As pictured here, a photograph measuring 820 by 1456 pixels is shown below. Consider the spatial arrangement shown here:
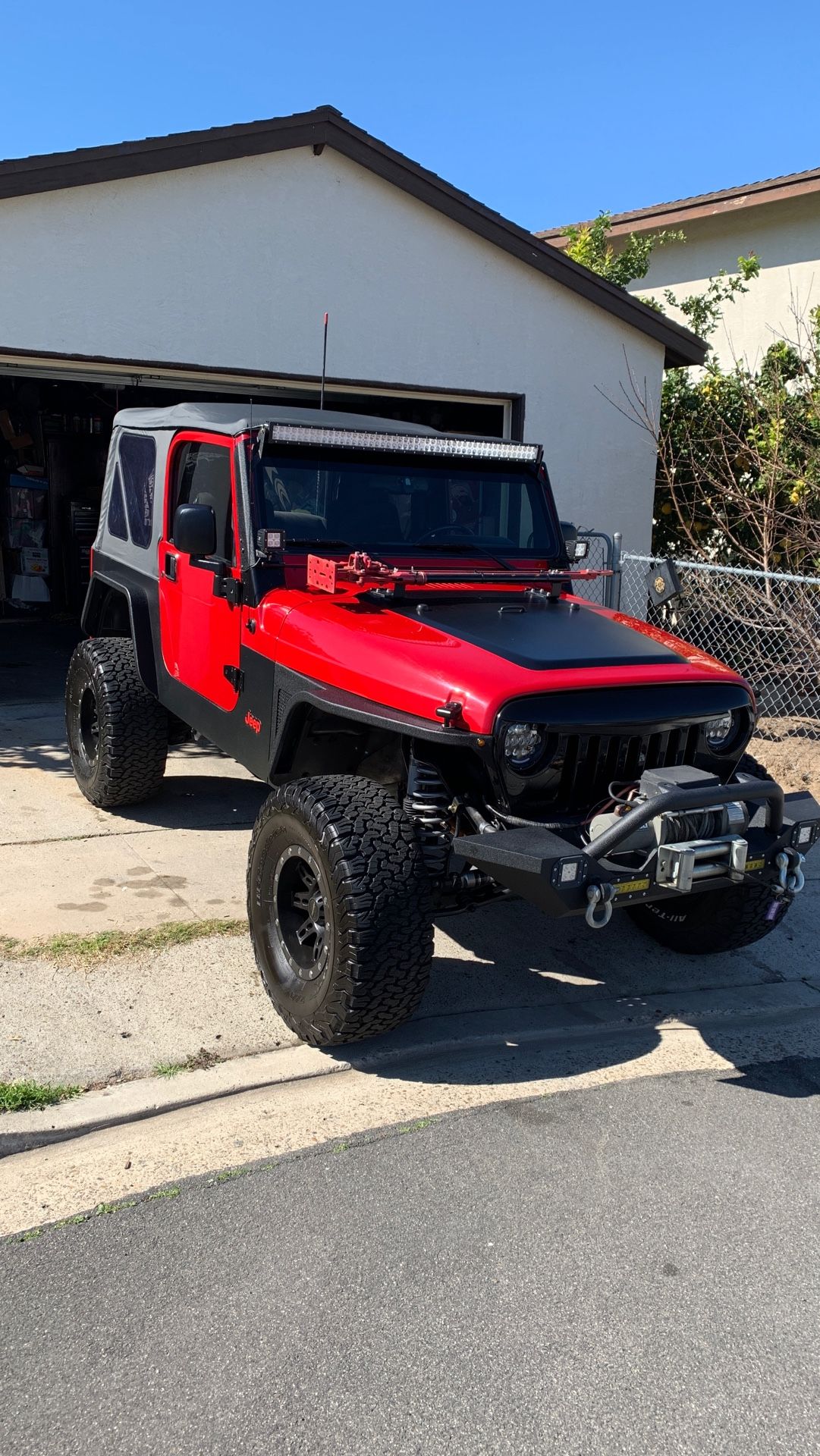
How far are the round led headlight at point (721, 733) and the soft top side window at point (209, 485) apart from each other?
6.83ft

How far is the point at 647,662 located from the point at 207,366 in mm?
5845

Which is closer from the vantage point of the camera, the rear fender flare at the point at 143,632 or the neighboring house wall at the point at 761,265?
the rear fender flare at the point at 143,632

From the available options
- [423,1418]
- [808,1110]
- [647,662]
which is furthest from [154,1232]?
[647,662]

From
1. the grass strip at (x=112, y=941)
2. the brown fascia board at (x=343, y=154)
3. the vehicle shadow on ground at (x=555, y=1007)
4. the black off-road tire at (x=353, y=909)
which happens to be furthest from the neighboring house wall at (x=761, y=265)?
the black off-road tire at (x=353, y=909)

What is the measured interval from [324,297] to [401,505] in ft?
16.1

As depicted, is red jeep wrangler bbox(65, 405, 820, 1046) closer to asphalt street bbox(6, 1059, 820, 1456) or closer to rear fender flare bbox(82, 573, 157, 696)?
rear fender flare bbox(82, 573, 157, 696)

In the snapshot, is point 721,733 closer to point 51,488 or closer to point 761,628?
point 761,628

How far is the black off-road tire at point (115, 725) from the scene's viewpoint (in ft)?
20.1

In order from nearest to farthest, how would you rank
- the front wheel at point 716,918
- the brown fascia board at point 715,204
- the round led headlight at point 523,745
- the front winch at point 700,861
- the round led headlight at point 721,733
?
the front winch at point 700,861, the round led headlight at point 523,745, the round led headlight at point 721,733, the front wheel at point 716,918, the brown fascia board at point 715,204

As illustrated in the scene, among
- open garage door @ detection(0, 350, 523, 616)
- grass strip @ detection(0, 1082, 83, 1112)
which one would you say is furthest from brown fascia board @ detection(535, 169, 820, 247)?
grass strip @ detection(0, 1082, 83, 1112)

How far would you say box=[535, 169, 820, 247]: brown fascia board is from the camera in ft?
46.3

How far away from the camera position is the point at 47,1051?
388 cm

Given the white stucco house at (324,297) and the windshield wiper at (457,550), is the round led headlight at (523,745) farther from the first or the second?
the white stucco house at (324,297)

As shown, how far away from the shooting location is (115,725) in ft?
19.9
